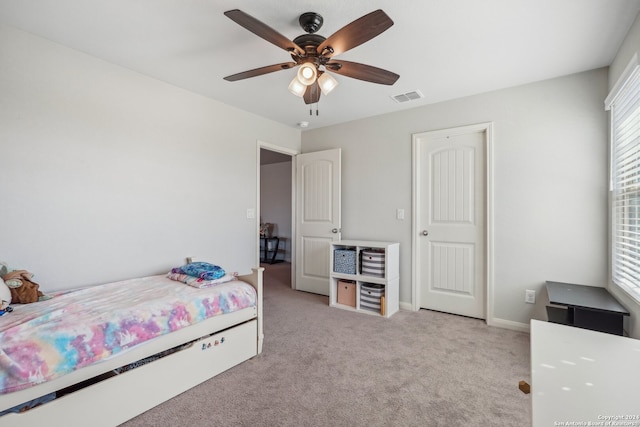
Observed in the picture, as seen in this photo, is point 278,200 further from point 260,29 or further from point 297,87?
point 260,29

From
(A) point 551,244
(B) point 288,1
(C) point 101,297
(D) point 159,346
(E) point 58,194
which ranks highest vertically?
(B) point 288,1

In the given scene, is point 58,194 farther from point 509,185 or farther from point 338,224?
point 509,185

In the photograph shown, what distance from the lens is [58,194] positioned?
7.10ft

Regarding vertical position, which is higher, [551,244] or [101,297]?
[551,244]

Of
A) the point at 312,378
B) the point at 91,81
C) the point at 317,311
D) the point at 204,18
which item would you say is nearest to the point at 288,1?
the point at 204,18

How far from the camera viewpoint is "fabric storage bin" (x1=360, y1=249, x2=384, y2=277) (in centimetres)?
333

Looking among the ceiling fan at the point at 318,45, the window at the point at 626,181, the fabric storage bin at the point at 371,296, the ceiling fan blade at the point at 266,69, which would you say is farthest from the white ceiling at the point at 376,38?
the fabric storage bin at the point at 371,296

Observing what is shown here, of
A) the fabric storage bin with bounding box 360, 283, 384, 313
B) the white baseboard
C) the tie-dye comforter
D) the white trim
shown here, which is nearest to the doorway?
the fabric storage bin with bounding box 360, 283, 384, 313

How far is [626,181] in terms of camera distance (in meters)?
2.08

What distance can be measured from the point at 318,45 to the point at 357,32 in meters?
0.36

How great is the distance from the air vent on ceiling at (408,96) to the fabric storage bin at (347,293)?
7.14 ft

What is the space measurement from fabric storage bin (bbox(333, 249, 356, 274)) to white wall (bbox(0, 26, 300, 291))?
1237mm

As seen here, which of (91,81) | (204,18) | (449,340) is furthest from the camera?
(449,340)

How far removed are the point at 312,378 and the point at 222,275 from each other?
1.05m
